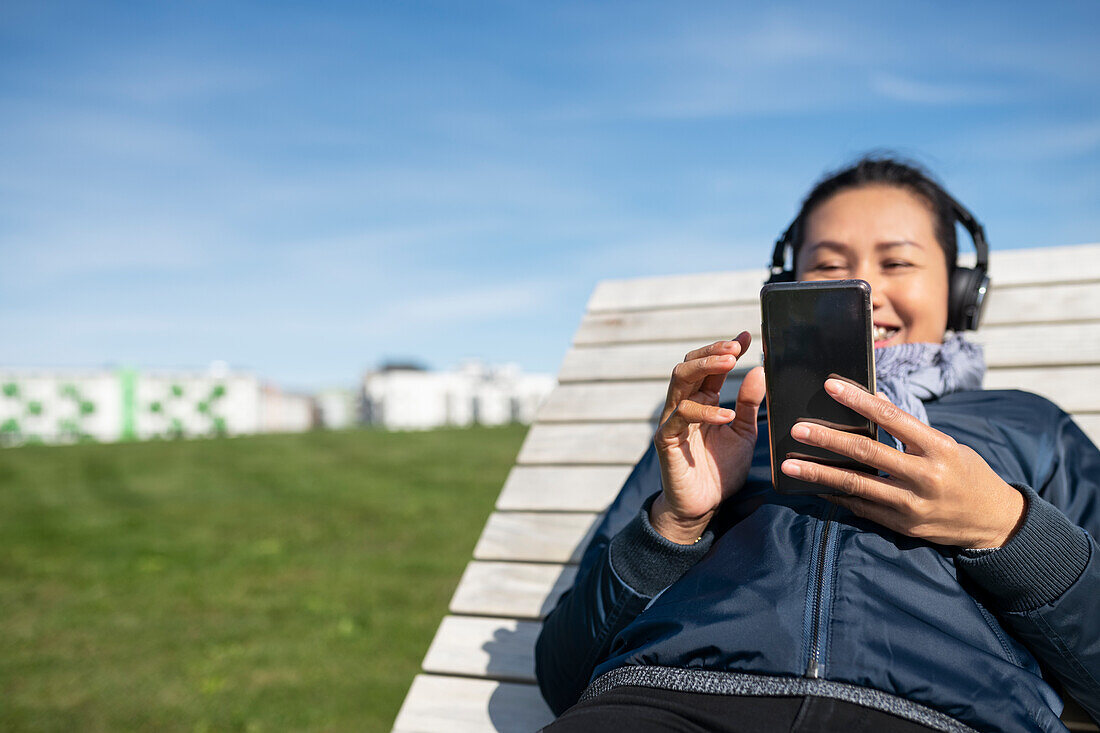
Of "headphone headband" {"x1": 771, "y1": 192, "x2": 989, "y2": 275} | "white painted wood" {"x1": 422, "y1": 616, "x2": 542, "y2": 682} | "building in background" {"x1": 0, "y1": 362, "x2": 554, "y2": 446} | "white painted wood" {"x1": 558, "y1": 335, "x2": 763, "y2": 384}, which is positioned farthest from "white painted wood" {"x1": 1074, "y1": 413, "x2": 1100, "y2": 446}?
"building in background" {"x1": 0, "y1": 362, "x2": 554, "y2": 446}

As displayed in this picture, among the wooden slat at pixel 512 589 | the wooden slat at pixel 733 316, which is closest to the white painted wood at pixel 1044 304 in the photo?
the wooden slat at pixel 733 316

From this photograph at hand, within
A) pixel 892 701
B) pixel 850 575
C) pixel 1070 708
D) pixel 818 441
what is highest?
pixel 818 441

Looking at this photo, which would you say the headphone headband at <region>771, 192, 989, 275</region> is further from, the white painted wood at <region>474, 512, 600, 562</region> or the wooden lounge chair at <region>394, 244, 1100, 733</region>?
the white painted wood at <region>474, 512, 600, 562</region>

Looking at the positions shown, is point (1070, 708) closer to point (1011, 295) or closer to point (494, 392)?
point (1011, 295)

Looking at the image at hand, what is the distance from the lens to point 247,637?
4.13m

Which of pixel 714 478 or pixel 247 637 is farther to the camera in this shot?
pixel 247 637

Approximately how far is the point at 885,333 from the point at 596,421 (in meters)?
1.04

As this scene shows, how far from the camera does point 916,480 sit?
3.82 ft

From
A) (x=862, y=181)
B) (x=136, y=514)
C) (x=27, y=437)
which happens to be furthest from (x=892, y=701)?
(x=27, y=437)

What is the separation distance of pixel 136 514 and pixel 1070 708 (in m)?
6.19

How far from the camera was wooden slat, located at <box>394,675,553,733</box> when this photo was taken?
1821 mm

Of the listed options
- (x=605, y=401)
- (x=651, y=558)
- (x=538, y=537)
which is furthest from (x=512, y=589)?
(x=651, y=558)

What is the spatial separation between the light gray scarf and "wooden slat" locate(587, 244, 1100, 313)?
952 mm

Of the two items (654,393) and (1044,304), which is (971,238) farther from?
(654,393)
